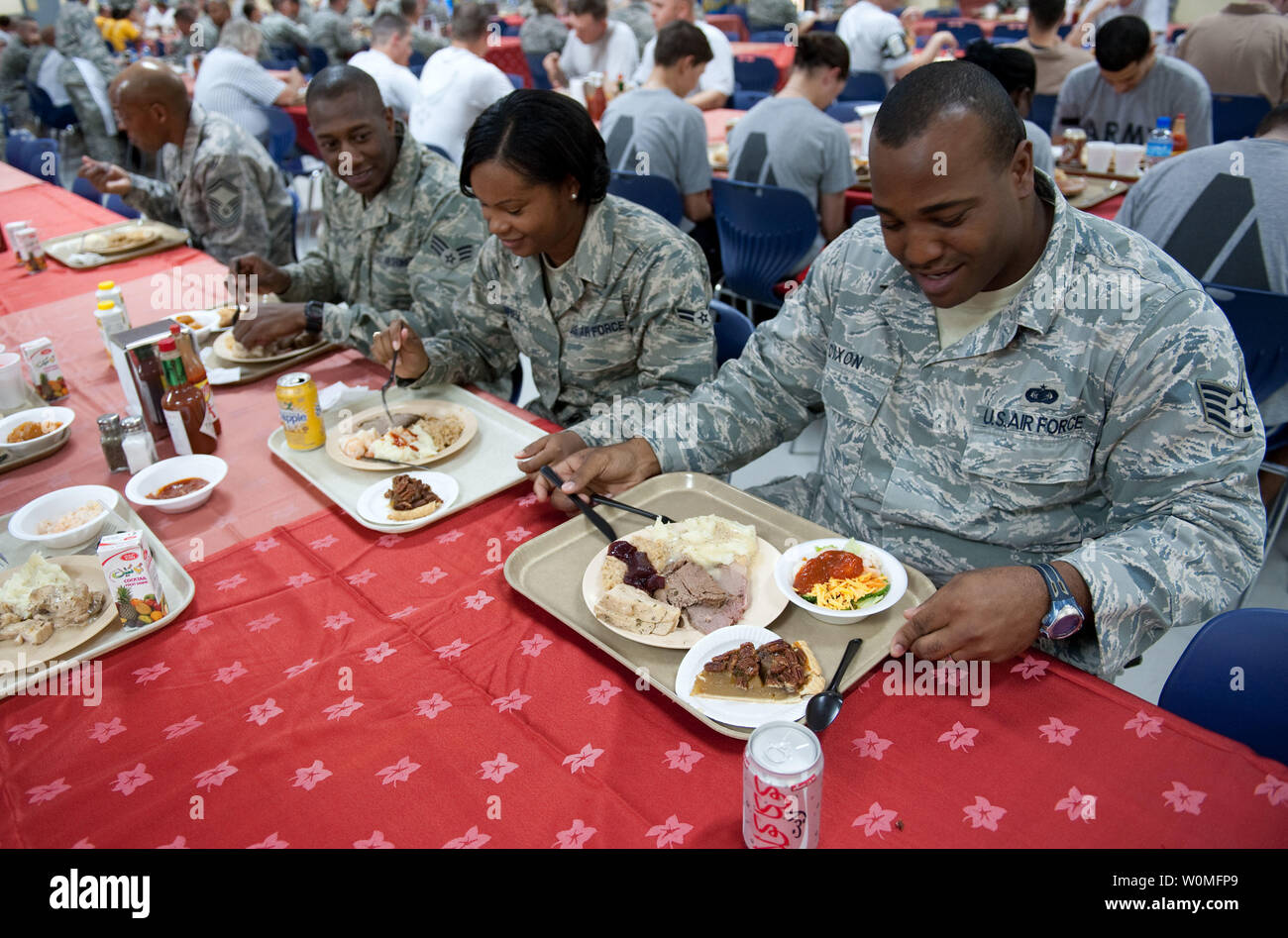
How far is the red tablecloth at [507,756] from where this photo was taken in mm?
1042

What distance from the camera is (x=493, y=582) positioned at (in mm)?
1521

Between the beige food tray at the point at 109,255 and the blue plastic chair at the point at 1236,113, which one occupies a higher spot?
the blue plastic chair at the point at 1236,113

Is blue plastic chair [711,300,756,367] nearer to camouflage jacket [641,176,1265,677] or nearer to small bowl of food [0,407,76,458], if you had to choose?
camouflage jacket [641,176,1265,677]

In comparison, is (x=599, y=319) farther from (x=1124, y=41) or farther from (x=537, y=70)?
(x=537, y=70)

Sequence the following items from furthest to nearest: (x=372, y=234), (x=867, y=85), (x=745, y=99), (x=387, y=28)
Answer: (x=867, y=85), (x=745, y=99), (x=387, y=28), (x=372, y=234)

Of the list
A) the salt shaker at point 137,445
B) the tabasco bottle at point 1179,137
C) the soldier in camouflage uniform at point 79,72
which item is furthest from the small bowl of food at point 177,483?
the soldier in camouflage uniform at point 79,72

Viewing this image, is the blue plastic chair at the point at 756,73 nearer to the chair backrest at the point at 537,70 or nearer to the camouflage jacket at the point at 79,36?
the chair backrest at the point at 537,70

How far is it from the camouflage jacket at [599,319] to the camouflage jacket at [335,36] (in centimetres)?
928

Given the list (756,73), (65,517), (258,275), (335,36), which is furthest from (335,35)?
(65,517)

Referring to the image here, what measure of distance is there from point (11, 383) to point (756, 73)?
7.46 metres

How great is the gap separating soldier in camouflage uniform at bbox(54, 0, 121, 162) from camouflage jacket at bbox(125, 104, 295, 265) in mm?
3547

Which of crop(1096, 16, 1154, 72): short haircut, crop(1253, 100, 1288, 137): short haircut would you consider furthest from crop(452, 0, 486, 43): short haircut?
crop(1253, 100, 1288, 137): short haircut

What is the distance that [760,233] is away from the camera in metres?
3.76
